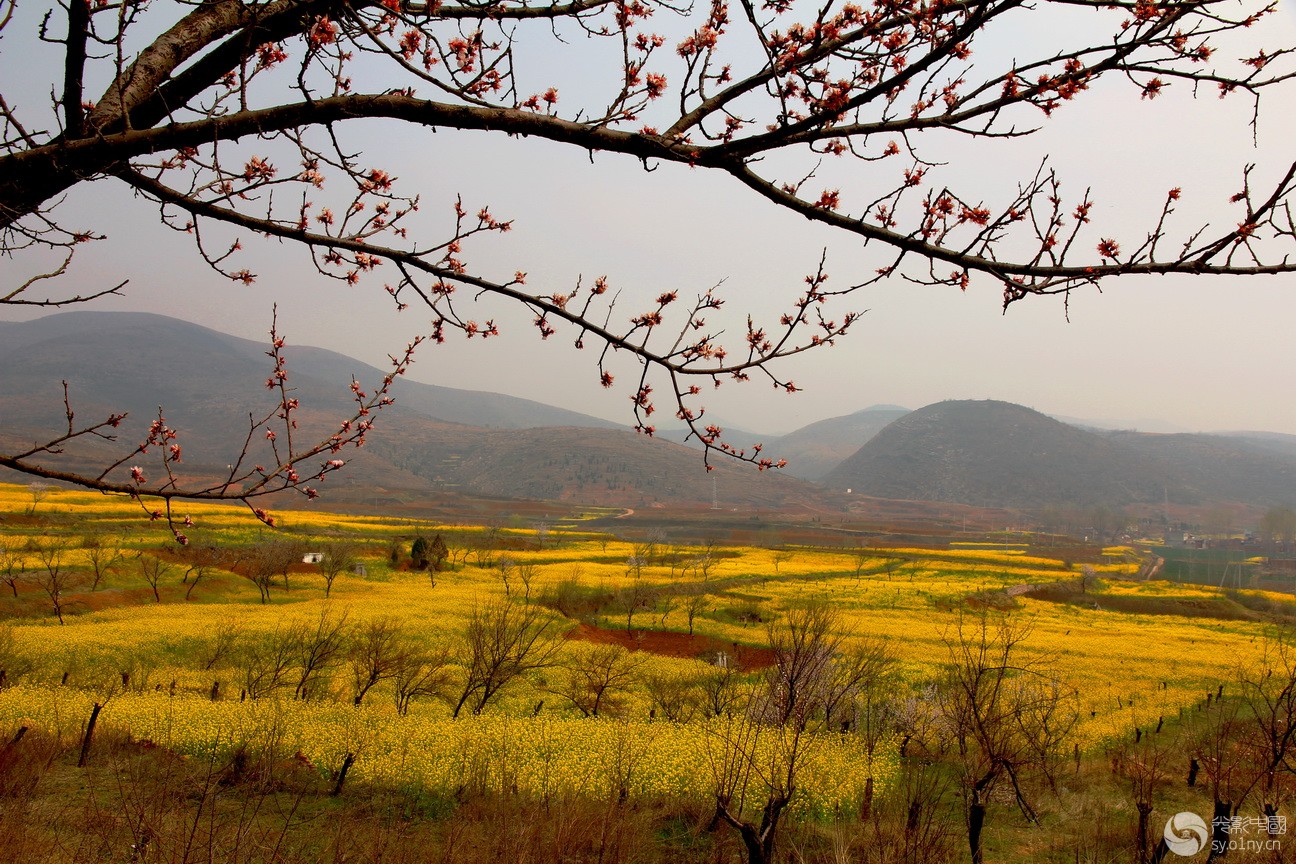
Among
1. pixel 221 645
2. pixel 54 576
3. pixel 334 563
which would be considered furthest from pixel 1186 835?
pixel 334 563

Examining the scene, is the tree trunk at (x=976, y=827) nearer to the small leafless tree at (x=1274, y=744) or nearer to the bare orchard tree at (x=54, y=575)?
the small leafless tree at (x=1274, y=744)

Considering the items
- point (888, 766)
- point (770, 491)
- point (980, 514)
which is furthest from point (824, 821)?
point (980, 514)

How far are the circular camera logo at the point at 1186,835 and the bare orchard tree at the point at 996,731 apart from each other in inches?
94.7

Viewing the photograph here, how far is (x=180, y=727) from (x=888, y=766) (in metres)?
17.5

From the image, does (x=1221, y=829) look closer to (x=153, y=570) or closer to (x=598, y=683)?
(x=598, y=683)

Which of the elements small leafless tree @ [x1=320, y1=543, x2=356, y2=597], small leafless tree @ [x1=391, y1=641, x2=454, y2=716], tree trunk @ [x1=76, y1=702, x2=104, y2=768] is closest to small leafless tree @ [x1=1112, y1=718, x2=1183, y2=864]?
small leafless tree @ [x1=391, y1=641, x2=454, y2=716]

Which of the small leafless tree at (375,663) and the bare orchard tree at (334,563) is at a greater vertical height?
the small leafless tree at (375,663)

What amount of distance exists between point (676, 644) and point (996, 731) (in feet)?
81.1

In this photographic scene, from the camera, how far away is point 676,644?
36.9m

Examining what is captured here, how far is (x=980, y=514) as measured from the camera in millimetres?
190375

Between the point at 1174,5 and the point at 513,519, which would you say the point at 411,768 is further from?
the point at 513,519

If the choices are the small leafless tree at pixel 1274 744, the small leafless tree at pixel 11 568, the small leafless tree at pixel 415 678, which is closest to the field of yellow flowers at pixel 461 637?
the small leafless tree at pixel 11 568

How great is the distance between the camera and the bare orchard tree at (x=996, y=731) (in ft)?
40.1

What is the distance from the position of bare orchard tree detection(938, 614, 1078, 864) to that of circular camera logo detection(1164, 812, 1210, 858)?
7.89 feet
